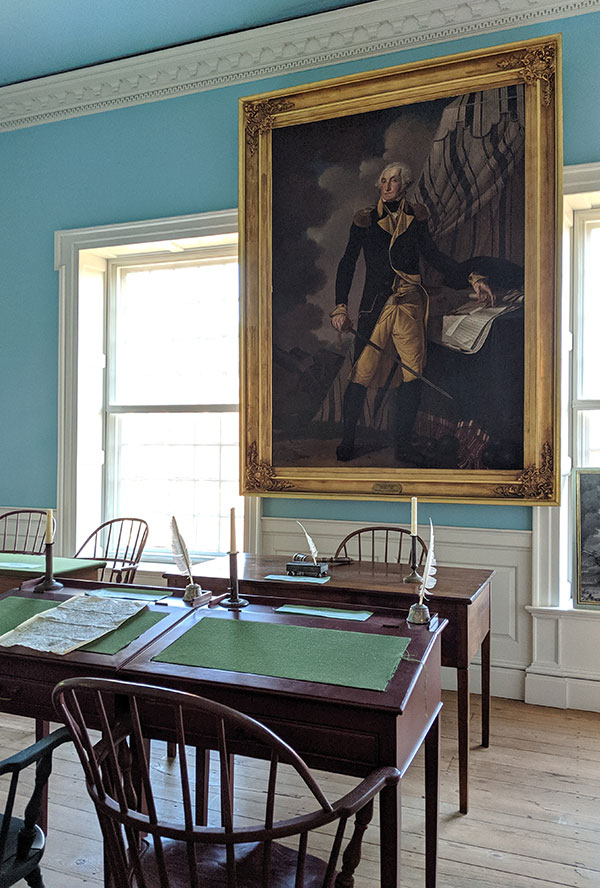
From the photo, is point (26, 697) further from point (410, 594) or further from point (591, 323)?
point (591, 323)

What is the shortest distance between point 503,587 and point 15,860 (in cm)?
305

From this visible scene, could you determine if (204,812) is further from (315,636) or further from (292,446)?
(292,446)

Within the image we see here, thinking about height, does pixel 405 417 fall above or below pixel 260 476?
above

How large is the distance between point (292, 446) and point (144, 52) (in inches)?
117

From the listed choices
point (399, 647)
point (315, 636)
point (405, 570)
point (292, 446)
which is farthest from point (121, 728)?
point (292, 446)

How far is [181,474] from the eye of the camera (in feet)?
17.3

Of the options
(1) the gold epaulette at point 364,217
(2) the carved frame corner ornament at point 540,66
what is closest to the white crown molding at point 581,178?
(2) the carved frame corner ornament at point 540,66

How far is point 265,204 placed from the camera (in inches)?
179

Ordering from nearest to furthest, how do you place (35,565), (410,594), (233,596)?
(233,596), (410,594), (35,565)

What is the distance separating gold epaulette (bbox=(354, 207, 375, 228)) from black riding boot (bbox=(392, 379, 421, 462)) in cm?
103

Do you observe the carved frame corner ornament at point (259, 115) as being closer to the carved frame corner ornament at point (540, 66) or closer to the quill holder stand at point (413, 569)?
the carved frame corner ornament at point (540, 66)

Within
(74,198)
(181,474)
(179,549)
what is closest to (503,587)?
(179,549)

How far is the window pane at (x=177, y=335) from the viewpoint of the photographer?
5121mm

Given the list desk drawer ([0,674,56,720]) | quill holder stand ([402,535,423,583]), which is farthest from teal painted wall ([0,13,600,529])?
desk drawer ([0,674,56,720])
